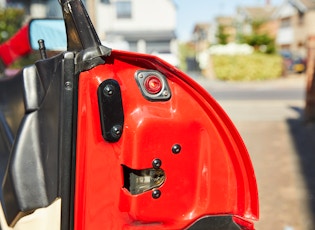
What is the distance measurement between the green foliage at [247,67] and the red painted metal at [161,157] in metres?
21.8

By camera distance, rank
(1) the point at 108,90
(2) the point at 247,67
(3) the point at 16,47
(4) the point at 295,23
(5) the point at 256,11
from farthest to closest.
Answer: (5) the point at 256,11 < (4) the point at 295,23 < (2) the point at 247,67 < (3) the point at 16,47 < (1) the point at 108,90

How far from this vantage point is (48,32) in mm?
2838

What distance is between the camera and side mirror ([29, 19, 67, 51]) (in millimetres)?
2756

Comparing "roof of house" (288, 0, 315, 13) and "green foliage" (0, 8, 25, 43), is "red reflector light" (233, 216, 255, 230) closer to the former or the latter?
"green foliage" (0, 8, 25, 43)

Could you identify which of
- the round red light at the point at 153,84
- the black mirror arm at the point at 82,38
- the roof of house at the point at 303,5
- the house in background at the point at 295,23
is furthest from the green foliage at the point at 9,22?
the roof of house at the point at 303,5

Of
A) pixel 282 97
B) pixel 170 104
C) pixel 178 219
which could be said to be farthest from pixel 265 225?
pixel 282 97

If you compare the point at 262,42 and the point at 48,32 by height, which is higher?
the point at 262,42

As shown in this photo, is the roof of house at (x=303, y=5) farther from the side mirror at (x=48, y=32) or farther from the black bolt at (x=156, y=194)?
the black bolt at (x=156, y=194)

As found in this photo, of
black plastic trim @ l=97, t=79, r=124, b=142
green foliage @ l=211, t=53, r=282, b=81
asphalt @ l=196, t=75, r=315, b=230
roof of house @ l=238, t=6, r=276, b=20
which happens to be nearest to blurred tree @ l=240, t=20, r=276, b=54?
green foliage @ l=211, t=53, r=282, b=81

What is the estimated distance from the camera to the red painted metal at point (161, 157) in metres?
1.52

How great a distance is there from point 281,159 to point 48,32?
426cm

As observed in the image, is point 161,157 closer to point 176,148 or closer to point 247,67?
point 176,148

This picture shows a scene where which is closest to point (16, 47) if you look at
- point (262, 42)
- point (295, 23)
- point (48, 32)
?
point (48, 32)

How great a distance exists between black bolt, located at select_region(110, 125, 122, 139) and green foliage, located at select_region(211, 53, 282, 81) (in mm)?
22013
